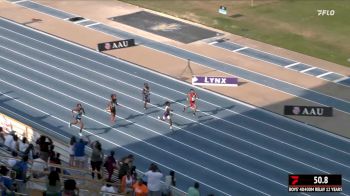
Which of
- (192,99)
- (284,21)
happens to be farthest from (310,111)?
(284,21)

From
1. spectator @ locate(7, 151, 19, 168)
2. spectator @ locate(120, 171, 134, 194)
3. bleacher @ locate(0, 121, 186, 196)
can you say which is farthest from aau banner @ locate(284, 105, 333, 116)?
spectator @ locate(7, 151, 19, 168)

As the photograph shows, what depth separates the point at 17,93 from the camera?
39.2 m

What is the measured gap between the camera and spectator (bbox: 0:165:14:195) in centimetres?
2159

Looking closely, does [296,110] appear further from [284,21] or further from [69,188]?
[69,188]

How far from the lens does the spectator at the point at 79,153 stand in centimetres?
2855

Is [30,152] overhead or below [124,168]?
overhead

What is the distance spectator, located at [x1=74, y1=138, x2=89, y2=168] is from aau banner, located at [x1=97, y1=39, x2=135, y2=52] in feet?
54.9

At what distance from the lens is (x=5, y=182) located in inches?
888

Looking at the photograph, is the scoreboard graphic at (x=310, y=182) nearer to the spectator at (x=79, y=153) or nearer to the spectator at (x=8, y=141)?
the spectator at (x=79, y=153)

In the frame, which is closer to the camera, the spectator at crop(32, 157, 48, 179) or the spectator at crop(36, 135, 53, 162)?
the spectator at crop(32, 157, 48, 179)

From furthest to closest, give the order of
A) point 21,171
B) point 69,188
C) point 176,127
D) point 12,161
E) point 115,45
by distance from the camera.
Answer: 1. point 115,45
2. point 176,127
3. point 12,161
4. point 21,171
5. point 69,188

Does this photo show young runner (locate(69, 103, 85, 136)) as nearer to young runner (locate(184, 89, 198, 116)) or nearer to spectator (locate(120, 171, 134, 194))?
young runner (locate(184, 89, 198, 116))

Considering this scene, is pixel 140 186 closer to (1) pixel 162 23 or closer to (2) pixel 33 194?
(2) pixel 33 194

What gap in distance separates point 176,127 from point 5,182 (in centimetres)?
1412
